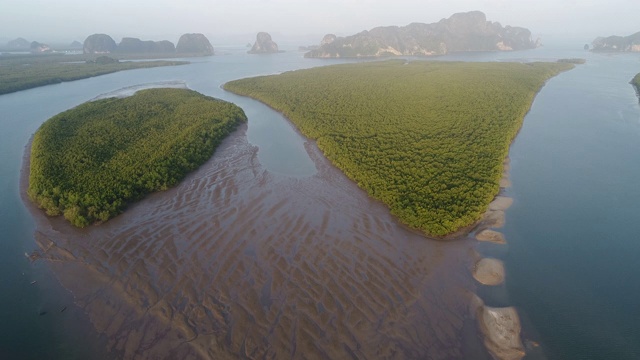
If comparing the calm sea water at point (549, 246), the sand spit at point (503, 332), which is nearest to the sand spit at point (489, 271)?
the calm sea water at point (549, 246)

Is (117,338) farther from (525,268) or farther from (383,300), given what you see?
(525,268)

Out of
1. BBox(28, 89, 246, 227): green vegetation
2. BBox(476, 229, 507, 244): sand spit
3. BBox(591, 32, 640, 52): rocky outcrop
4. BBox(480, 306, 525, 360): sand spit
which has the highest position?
BBox(591, 32, 640, 52): rocky outcrop

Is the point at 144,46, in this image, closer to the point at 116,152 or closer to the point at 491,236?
the point at 116,152

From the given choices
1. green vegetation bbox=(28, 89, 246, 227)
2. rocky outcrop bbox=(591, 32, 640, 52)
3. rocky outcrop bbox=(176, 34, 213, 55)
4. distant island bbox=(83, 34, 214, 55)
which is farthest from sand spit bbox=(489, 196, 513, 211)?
rocky outcrop bbox=(176, 34, 213, 55)

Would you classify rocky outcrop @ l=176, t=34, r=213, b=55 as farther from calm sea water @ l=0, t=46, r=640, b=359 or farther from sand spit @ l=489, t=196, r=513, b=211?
sand spit @ l=489, t=196, r=513, b=211

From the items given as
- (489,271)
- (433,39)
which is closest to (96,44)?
(433,39)

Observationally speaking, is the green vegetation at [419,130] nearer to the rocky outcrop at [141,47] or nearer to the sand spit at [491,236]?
the sand spit at [491,236]
